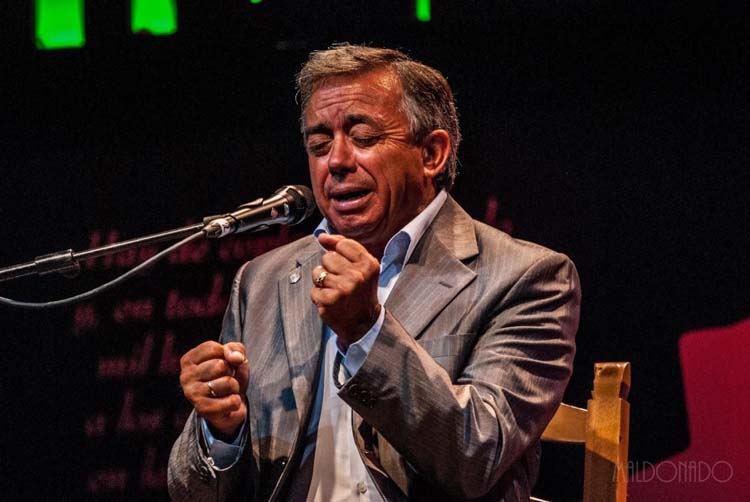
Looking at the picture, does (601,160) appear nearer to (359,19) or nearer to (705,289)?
(705,289)

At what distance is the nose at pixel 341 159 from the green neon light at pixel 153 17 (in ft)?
5.76

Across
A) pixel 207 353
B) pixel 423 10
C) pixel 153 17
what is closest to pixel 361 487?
pixel 207 353

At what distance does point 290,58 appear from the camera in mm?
3955

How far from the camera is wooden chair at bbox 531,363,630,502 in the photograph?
7.83ft

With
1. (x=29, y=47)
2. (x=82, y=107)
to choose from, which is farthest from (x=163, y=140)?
(x=29, y=47)

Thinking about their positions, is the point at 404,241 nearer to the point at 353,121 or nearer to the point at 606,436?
the point at 353,121

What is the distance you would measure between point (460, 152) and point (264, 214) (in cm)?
156

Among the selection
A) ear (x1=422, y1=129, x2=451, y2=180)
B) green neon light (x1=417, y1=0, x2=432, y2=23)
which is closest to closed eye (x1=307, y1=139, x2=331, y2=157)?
ear (x1=422, y1=129, x2=451, y2=180)

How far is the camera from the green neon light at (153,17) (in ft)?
13.2

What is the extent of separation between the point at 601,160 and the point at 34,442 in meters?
2.41

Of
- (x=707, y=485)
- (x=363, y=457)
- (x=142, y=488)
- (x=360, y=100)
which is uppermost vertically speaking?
(x=360, y=100)

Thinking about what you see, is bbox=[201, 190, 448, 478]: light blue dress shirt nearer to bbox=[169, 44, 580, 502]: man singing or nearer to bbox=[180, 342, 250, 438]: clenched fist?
bbox=[169, 44, 580, 502]: man singing

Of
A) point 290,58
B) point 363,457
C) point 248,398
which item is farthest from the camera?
point 290,58

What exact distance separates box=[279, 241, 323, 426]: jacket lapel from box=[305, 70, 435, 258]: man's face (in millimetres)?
198
